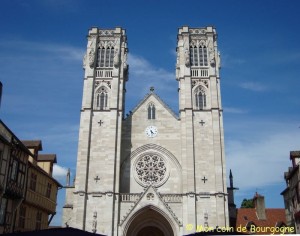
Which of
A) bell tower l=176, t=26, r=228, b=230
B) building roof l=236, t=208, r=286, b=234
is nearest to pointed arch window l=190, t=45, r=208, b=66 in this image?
bell tower l=176, t=26, r=228, b=230

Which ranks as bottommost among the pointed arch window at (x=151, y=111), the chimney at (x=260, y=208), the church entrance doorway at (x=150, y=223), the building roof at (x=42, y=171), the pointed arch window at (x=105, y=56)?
the church entrance doorway at (x=150, y=223)

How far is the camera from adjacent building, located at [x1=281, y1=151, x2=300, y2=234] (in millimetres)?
27661

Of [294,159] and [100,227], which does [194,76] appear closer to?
[294,159]

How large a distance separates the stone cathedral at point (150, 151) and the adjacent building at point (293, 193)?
553cm

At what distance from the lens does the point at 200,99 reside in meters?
33.3

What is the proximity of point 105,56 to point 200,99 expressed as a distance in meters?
10.4

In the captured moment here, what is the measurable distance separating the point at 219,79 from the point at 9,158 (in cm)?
2081

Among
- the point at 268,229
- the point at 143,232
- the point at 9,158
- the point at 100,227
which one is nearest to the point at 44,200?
the point at 100,227

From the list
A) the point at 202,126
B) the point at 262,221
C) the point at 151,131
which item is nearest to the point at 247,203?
the point at 262,221

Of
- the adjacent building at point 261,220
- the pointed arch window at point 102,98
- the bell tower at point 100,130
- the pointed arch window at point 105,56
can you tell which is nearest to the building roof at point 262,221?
the adjacent building at point 261,220

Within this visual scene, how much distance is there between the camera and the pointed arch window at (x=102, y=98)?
32906 millimetres

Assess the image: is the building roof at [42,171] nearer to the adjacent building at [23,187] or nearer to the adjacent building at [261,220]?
the adjacent building at [23,187]

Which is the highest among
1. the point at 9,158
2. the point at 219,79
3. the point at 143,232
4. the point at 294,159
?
the point at 219,79

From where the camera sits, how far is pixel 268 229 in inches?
1289
